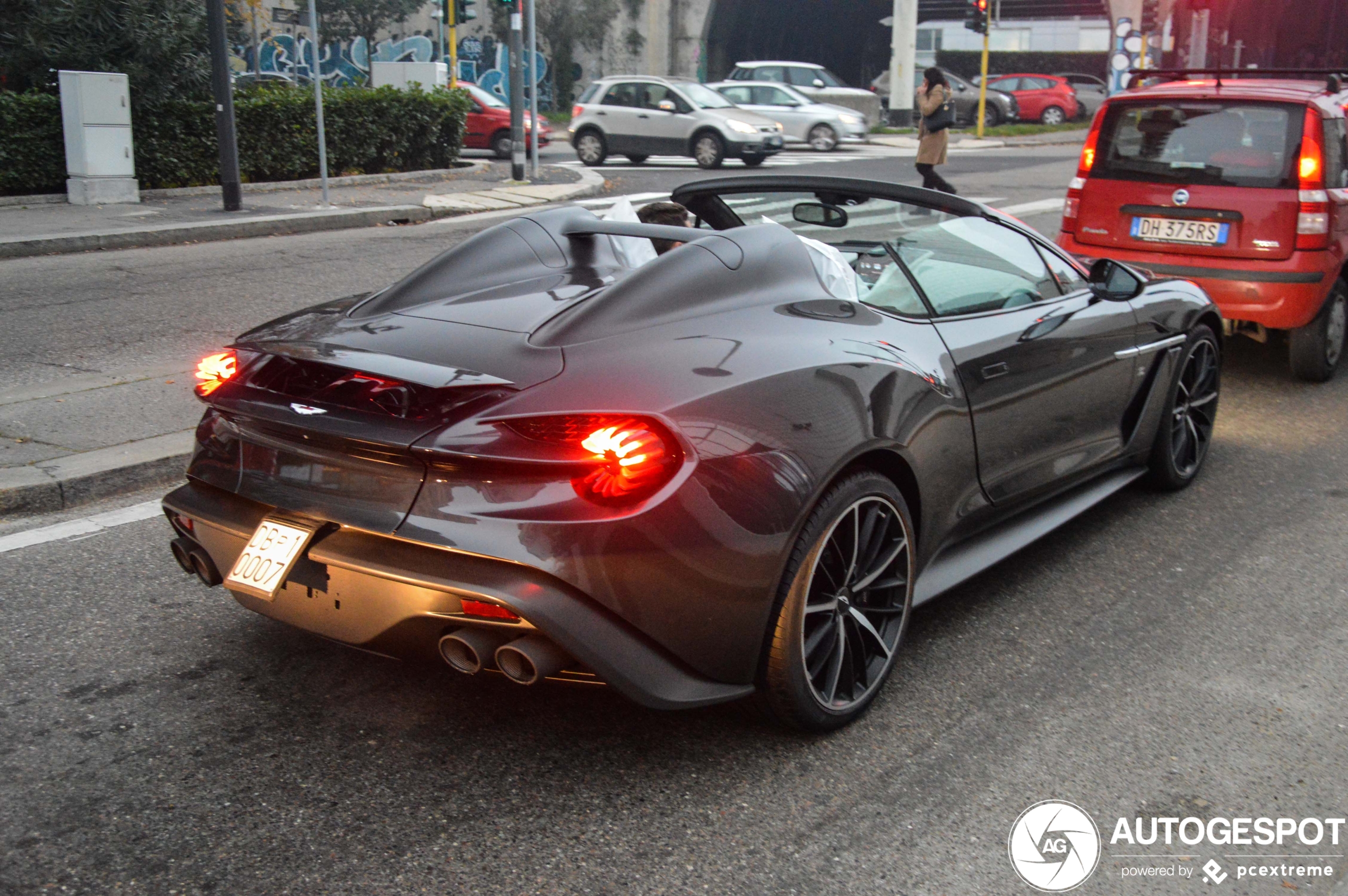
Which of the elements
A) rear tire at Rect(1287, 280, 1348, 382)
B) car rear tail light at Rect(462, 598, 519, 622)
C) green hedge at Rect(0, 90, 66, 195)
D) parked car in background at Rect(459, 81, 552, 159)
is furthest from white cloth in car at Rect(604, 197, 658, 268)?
parked car in background at Rect(459, 81, 552, 159)

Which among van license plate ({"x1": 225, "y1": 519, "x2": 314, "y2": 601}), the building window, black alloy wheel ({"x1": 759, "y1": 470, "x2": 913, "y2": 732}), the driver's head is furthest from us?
the building window

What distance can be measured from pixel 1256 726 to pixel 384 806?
228 cm

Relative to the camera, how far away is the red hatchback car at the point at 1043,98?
3812 centimetres

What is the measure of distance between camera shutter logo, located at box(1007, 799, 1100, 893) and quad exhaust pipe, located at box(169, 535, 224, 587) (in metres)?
2.02

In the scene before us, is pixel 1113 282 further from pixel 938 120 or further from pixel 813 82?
pixel 813 82

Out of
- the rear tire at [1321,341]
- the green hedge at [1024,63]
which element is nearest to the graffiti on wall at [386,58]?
the green hedge at [1024,63]

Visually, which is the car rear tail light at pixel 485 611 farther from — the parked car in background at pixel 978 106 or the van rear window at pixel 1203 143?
the parked car in background at pixel 978 106

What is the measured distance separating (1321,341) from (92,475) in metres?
6.67

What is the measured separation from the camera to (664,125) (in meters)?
23.0

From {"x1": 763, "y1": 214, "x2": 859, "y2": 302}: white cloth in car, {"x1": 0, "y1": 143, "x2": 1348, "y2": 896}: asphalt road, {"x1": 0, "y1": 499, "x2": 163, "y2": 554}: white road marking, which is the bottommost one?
{"x1": 0, "y1": 143, "x2": 1348, "y2": 896}: asphalt road

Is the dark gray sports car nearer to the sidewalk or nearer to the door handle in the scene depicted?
the door handle

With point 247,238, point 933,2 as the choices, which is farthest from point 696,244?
point 933,2

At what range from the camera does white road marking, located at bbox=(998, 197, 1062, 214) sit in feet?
53.5

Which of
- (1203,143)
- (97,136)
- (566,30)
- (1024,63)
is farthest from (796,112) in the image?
(1024,63)
